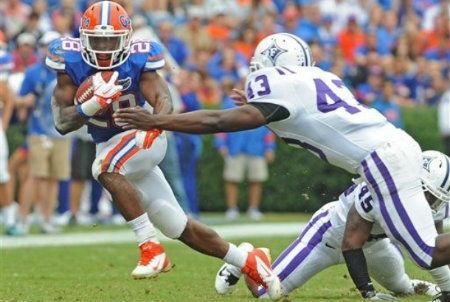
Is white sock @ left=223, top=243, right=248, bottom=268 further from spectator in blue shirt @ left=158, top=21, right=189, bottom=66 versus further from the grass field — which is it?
spectator in blue shirt @ left=158, top=21, right=189, bottom=66

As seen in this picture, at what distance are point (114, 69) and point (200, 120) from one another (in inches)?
41.6

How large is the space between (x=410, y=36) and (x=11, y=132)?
6.32m

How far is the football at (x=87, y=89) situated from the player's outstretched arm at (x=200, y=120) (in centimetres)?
64

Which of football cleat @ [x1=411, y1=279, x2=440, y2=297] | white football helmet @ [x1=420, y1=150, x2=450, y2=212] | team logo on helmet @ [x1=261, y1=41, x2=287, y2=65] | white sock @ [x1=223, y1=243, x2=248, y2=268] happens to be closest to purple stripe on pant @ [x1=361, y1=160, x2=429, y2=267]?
white football helmet @ [x1=420, y1=150, x2=450, y2=212]

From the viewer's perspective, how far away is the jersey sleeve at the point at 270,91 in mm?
6141

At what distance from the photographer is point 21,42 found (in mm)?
13125

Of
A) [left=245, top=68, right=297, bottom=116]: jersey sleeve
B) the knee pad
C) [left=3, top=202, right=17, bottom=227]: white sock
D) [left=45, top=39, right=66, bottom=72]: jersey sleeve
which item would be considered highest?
[left=245, top=68, right=297, bottom=116]: jersey sleeve

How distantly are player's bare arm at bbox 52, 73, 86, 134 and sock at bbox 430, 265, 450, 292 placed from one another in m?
2.13

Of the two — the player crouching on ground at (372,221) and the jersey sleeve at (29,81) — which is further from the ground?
the player crouching on ground at (372,221)

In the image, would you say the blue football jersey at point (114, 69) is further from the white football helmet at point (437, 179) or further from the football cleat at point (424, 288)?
the football cleat at point (424, 288)

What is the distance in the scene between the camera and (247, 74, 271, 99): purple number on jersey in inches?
243

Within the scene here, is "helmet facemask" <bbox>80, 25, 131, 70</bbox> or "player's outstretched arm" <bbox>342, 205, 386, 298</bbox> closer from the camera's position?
"player's outstretched arm" <bbox>342, 205, 386, 298</bbox>

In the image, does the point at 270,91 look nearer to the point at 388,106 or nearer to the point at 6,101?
the point at 6,101

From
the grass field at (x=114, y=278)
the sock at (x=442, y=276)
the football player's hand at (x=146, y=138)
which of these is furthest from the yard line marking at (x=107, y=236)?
the sock at (x=442, y=276)
